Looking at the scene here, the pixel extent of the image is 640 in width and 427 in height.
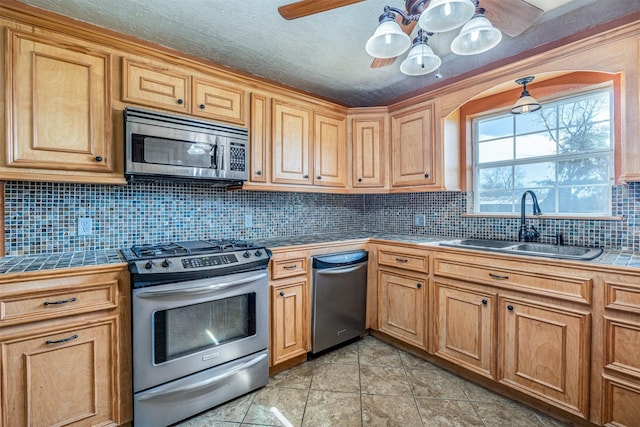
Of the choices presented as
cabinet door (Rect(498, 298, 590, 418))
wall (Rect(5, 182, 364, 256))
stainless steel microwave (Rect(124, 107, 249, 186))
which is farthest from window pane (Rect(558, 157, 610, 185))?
stainless steel microwave (Rect(124, 107, 249, 186))

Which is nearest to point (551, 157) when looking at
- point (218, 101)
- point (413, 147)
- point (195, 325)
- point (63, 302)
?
point (413, 147)

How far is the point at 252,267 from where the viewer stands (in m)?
1.95

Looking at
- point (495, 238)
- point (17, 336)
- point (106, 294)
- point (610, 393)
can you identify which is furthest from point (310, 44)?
point (610, 393)

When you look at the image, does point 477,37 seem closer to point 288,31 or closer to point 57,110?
point 288,31

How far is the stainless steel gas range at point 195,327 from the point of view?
1.59 metres

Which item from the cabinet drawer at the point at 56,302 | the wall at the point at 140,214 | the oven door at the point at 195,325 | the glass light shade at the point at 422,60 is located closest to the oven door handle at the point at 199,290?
the oven door at the point at 195,325

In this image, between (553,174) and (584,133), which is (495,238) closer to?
(553,174)

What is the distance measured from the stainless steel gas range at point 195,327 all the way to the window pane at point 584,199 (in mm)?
2223

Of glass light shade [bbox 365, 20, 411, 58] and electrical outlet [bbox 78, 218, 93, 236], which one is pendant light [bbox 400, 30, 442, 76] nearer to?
glass light shade [bbox 365, 20, 411, 58]

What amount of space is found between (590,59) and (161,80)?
8.62ft

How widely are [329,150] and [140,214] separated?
5.38 feet

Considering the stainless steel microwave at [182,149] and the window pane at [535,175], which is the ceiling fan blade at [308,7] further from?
the window pane at [535,175]

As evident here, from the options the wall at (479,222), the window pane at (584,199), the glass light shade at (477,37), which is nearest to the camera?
the glass light shade at (477,37)

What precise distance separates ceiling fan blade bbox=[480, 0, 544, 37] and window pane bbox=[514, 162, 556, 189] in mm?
1163
